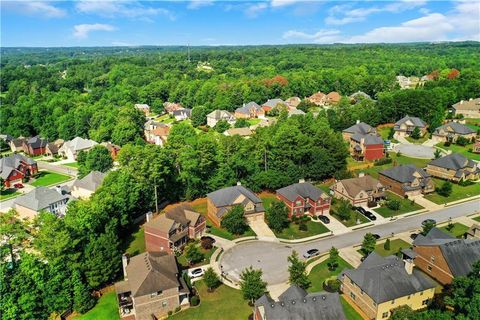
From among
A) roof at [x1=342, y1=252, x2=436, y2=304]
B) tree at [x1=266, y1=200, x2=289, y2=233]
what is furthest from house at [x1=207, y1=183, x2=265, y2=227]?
roof at [x1=342, y1=252, x2=436, y2=304]

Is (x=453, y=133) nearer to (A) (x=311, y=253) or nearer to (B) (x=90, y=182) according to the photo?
(A) (x=311, y=253)

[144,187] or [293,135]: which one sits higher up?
[293,135]

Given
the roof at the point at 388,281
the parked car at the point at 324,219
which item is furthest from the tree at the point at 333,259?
the parked car at the point at 324,219

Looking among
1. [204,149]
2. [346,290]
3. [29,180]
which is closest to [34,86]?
[29,180]

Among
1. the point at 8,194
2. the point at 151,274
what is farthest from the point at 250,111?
the point at 151,274

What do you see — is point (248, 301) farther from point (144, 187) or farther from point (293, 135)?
point (293, 135)

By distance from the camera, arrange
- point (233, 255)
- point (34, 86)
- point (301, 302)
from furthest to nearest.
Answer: point (34, 86), point (233, 255), point (301, 302)

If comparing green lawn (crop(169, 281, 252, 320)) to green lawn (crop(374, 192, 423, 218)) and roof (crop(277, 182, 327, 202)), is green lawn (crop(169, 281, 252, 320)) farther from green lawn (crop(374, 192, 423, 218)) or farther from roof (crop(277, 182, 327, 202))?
green lawn (crop(374, 192, 423, 218))
